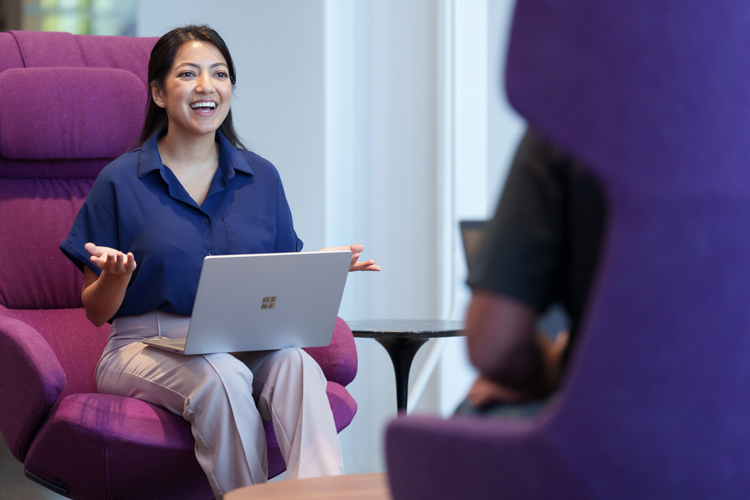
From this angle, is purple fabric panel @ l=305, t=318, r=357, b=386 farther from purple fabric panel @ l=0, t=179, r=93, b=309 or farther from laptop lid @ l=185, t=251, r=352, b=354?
purple fabric panel @ l=0, t=179, r=93, b=309

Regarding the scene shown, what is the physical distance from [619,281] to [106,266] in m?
1.16

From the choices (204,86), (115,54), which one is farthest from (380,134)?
(204,86)

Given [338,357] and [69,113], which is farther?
[69,113]

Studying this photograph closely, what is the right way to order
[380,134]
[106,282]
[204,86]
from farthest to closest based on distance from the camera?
1. [380,134]
2. [204,86]
3. [106,282]

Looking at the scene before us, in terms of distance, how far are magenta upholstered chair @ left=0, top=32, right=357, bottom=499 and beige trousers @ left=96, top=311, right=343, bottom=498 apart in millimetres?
55

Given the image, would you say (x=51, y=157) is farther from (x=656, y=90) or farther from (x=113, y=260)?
(x=656, y=90)

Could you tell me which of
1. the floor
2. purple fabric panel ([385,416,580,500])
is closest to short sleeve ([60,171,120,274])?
the floor

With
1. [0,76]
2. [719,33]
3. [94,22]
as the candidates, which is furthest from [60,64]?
[719,33]

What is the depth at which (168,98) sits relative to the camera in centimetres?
180

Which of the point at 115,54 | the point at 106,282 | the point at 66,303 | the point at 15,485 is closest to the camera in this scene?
the point at 106,282

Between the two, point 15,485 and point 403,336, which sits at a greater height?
point 403,336

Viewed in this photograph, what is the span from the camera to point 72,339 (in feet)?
6.17

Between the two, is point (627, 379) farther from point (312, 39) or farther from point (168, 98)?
point (312, 39)

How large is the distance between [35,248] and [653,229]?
5.86ft
